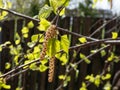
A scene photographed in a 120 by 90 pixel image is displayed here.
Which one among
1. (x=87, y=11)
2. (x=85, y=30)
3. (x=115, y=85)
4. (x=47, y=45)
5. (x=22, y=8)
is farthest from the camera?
(x=87, y=11)

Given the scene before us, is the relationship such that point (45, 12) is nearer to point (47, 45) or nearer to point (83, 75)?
point (47, 45)

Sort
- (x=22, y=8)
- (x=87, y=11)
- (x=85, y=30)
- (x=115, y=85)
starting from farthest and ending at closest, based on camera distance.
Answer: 1. (x=87, y=11)
2. (x=22, y=8)
3. (x=85, y=30)
4. (x=115, y=85)

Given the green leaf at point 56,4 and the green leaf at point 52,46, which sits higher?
the green leaf at point 56,4

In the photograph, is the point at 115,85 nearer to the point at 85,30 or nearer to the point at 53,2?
the point at 85,30

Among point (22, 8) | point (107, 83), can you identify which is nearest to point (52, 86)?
point (107, 83)

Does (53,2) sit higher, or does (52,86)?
(53,2)

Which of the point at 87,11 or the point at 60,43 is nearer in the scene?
the point at 60,43

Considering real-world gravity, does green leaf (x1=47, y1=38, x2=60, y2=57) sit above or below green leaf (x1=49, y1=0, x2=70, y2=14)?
below

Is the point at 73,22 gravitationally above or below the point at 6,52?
above

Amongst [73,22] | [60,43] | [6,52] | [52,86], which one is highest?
[60,43]

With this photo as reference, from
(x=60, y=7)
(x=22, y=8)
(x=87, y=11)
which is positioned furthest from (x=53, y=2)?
(x=87, y=11)
